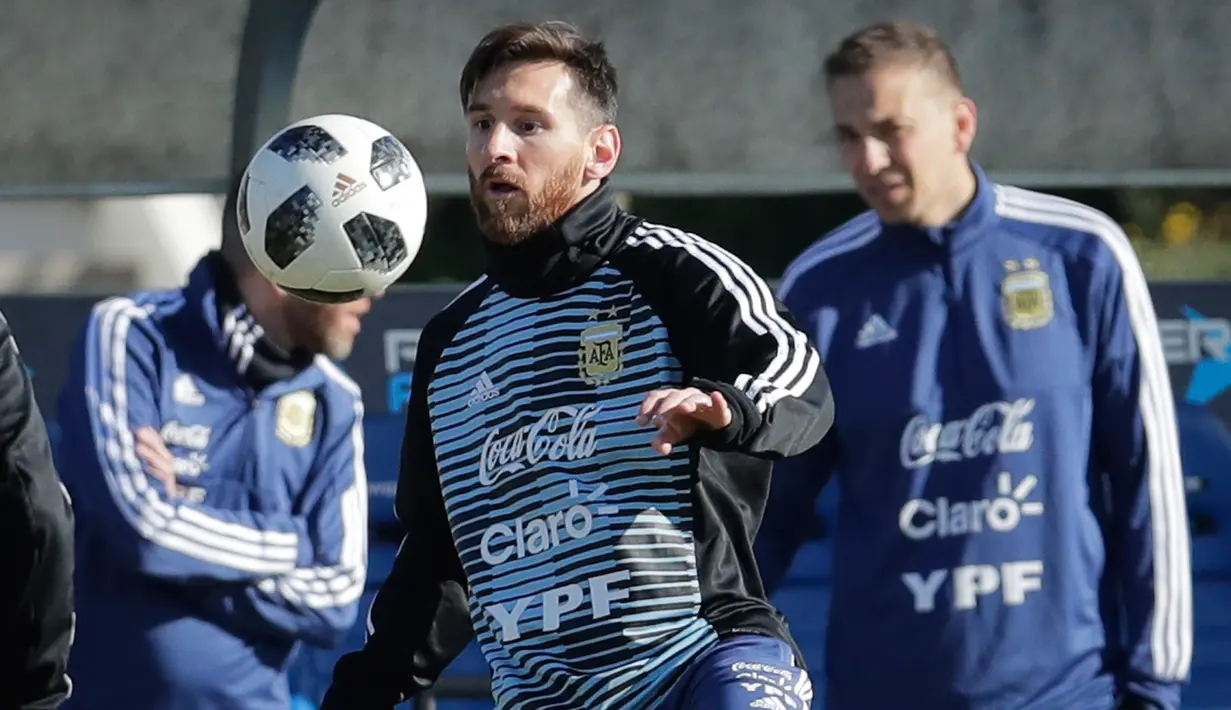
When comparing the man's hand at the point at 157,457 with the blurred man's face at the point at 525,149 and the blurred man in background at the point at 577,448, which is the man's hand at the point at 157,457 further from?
the blurred man's face at the point at 525,149

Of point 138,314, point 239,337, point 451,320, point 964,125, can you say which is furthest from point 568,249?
point 138,314

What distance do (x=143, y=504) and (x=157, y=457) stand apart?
0.16 metres

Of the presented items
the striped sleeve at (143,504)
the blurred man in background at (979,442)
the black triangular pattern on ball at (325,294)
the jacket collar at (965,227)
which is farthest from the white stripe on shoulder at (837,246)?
the striped sleeve at (143,504)

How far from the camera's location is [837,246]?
5586mm

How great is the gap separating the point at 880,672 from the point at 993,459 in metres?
0.57

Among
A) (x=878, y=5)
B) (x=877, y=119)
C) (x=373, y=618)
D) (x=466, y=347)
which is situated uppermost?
(x=878, y=5)

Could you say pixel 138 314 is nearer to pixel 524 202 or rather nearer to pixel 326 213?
→ pixel 326 213

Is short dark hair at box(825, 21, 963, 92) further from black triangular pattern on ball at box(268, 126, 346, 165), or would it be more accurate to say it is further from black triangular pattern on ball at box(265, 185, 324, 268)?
black triangular pattern on ball at box(265, 185, 324, 268)

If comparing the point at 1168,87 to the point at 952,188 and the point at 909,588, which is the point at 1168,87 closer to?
the point at 952,188

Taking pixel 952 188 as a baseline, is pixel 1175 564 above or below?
below

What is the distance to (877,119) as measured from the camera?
5.37 metres

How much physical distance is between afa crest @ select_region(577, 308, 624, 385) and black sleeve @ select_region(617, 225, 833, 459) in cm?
9

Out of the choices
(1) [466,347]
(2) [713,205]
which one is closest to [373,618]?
(1) [466,347]

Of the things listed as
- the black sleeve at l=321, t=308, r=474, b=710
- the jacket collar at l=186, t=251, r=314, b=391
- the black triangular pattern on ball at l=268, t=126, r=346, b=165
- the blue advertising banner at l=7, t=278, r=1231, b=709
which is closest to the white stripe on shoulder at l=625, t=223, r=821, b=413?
the black sleeve at l=321, t=308, r=474, b=710
